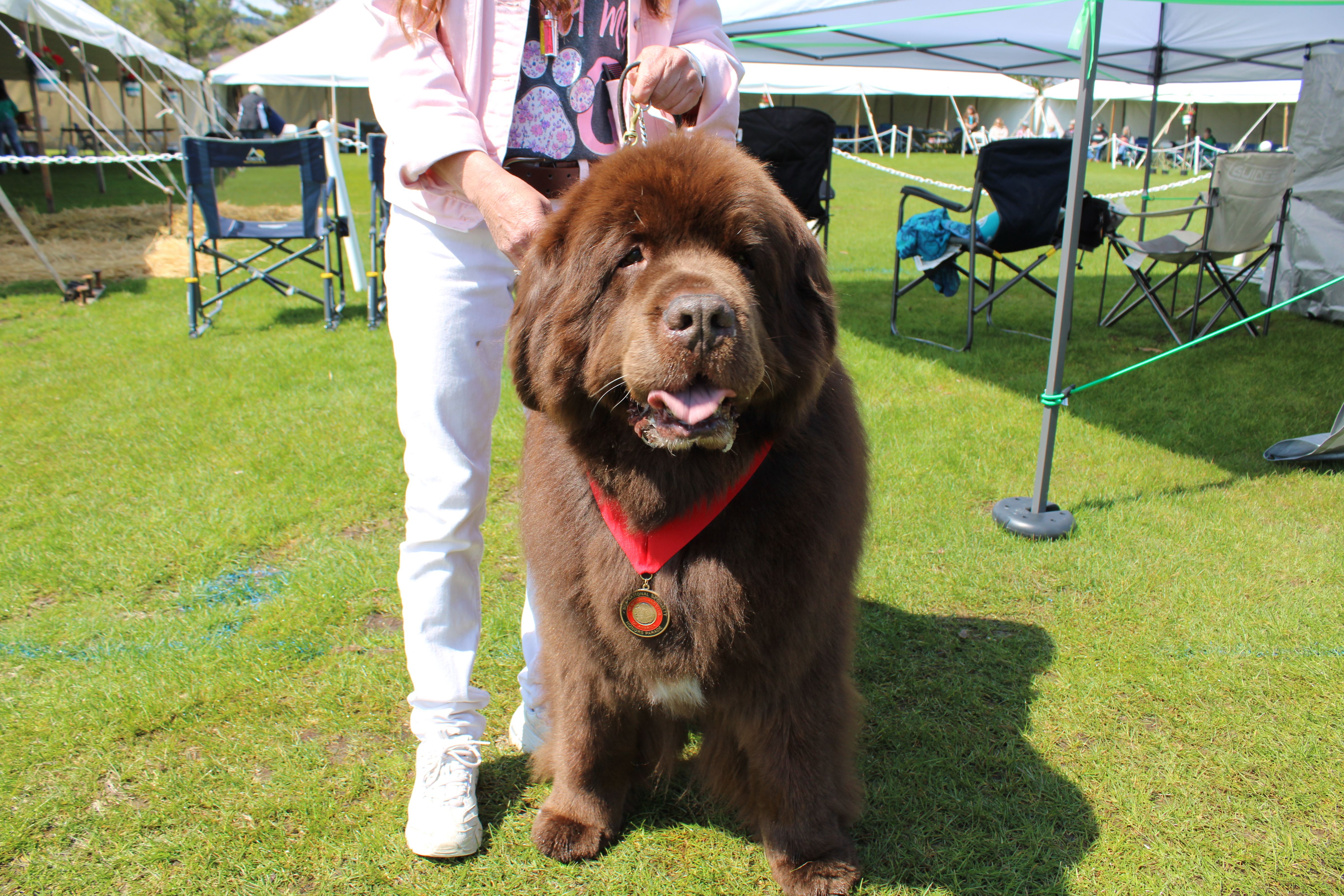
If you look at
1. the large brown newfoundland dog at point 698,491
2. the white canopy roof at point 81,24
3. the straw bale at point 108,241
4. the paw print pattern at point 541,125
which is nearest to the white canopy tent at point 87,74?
the white canopy roof at point 81,24

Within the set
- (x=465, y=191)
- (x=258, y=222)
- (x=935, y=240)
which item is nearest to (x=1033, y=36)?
(x=935, y=240)

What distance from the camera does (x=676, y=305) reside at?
1447 millimetres

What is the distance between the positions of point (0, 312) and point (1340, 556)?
32.8ft

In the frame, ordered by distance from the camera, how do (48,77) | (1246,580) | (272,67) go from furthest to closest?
(272,67) → (48,77) → (1246,580)

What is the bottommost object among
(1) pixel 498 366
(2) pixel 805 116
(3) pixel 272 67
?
(1) pixel 498 366

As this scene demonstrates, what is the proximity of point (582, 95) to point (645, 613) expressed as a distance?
50.4 inches

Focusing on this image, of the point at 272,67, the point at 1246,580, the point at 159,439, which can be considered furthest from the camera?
the point at 272,67

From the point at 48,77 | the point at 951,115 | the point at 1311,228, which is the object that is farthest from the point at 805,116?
the point at 951,115

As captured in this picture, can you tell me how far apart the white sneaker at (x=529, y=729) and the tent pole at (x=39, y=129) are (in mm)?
12698

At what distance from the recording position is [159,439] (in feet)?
15.8

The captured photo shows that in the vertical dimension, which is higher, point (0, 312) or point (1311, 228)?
point (1311, 228)

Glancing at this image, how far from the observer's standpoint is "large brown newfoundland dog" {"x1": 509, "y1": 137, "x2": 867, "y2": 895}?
62.2 inches

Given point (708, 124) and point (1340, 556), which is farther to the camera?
point (1340, 556)

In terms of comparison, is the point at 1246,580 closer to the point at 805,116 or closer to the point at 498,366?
the point at 498,366
